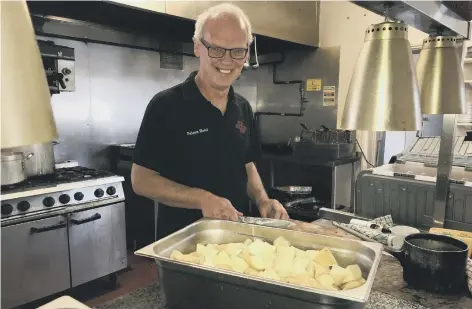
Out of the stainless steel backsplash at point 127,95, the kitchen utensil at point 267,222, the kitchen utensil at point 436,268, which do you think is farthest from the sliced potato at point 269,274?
the stainless steel backsplash at point 127,95

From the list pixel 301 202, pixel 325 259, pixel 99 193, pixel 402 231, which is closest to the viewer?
pixel 325 259

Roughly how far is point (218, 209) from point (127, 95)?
9.57ft

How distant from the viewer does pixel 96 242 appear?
2918 mm

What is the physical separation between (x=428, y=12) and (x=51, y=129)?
1.08 m

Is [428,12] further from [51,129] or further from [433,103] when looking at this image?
[51,129]

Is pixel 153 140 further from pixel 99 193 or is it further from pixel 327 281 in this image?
pixel 99 193

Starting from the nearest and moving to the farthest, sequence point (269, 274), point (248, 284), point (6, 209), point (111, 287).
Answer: point (248, 284), point (269, 274), point (6, 209), point (111, 287)

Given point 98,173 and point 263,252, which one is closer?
point 263,252

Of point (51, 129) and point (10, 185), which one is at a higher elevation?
point (51, 129)

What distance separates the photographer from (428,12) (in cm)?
106

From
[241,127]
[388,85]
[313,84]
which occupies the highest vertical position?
[313,84]

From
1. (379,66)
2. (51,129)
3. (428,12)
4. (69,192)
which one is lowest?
(69,192)

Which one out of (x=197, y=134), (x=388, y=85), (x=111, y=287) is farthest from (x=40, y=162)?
(x=388, y=85)

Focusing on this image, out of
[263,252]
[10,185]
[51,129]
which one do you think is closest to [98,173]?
[10,185]
